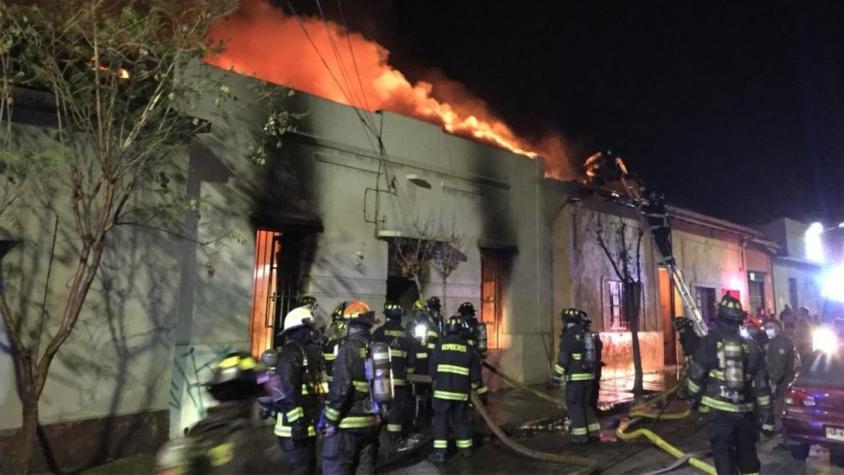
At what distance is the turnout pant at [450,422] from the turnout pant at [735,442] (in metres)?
2.93

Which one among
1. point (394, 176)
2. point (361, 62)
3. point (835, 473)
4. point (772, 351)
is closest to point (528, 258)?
point (394, 176)

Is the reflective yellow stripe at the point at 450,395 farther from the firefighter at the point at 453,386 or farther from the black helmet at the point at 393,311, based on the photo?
the black helmet at the point at 393,311

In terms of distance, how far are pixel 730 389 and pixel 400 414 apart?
13.6ft

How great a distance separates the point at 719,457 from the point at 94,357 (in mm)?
7061

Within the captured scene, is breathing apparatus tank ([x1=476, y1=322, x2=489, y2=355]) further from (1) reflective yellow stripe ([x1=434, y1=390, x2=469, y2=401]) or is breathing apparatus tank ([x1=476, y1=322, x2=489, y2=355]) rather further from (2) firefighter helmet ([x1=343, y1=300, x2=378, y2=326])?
(2) firefighter helmet ([x1=343, y1=300, x2=378, y2=326])

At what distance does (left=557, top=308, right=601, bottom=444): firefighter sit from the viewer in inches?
305

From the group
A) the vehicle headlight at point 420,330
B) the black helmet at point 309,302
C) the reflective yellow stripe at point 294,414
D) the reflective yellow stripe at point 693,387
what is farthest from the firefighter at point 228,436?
the reflective yellow stripe at point 693,387

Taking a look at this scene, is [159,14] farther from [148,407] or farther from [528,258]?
[528,258]

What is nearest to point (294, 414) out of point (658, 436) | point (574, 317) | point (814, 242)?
point (574, 317)

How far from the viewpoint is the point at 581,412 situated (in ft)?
25.5

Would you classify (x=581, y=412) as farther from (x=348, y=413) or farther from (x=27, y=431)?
(x=27, y=431)

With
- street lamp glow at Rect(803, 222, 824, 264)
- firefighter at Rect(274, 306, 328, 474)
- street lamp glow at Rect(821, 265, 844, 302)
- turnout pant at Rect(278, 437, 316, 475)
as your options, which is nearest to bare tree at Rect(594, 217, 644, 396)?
street lamp glow at Rect(821, 265, 844, 302)

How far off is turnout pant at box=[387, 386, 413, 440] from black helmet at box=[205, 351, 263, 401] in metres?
2.31

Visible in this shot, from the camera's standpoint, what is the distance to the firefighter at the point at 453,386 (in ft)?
22.9
